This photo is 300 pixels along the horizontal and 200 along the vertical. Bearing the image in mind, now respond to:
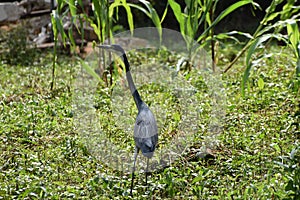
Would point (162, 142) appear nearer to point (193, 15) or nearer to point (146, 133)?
point (146, 133)

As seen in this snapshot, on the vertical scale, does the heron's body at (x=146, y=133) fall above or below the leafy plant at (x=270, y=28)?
below

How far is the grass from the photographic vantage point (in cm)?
285

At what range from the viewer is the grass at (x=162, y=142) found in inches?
112

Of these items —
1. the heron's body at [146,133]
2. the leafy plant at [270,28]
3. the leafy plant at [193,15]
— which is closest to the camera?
the heron's body at [146,133]

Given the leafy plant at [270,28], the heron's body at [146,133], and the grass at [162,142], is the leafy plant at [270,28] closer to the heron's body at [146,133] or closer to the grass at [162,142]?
the grass at [162,142]

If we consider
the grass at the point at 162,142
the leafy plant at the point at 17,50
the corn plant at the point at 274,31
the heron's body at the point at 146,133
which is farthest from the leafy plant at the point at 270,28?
the leafy plant at the point at 17,50

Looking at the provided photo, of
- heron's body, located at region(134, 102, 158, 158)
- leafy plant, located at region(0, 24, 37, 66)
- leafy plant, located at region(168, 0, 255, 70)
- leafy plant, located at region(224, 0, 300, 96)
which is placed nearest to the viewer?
heron's body, located at region(134, 102, 158, 158)

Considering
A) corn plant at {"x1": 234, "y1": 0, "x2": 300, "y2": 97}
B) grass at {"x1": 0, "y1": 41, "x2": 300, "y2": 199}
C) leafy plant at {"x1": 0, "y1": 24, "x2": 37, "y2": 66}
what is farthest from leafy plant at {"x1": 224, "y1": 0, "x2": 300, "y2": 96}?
leafy plant at {"x1": 0, "y1": 24, "x2": 37, "y2": 66}

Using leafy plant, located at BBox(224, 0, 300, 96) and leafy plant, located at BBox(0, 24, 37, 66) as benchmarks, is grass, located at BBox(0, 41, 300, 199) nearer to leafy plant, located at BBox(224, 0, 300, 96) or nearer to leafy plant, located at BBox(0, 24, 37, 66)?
leafy plant, located at BBox(224, 0, 300, 96)

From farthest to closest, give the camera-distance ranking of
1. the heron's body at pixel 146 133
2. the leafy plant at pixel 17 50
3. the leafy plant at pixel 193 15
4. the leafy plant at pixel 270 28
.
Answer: the leafy plant at pixel 17 50
the leafy plant at pixel 193 15
the leafy plant at pixel 270 28
the heron's body at pixel 146 133

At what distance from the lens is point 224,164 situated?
3209mm

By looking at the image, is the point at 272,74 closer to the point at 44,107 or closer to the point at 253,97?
the point at 253,97

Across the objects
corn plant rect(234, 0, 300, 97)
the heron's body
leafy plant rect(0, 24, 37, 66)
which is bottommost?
leafy plant rect(0, 24, 37, 66)

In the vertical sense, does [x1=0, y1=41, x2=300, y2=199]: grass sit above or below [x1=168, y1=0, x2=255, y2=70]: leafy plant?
below
